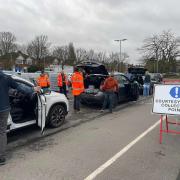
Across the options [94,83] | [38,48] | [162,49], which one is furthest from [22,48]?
[94,83]

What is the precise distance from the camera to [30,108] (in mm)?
6445

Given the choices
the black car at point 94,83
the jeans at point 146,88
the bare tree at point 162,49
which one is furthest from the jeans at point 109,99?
the bare tree at point 162,49

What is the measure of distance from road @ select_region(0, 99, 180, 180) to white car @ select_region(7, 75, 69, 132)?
1.70 feet

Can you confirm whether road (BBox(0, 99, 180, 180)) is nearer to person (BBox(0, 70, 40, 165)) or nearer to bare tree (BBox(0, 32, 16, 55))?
person (BBox(0, 70, 40, 165))

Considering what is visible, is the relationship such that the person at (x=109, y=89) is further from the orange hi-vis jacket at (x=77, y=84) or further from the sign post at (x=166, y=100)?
the sign post at (x=166, y=100)

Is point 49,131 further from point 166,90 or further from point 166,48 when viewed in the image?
point 166,48

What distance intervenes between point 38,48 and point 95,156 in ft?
216

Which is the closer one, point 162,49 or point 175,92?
point 175,92

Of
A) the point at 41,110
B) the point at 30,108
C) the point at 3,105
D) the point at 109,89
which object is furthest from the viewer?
the point at 109,89

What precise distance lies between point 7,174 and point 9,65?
4458 centimetres

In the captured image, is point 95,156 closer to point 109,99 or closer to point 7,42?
point 109,99

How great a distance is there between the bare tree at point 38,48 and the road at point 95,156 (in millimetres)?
62593

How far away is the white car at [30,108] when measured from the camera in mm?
6047

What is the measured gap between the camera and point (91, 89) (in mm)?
10938
